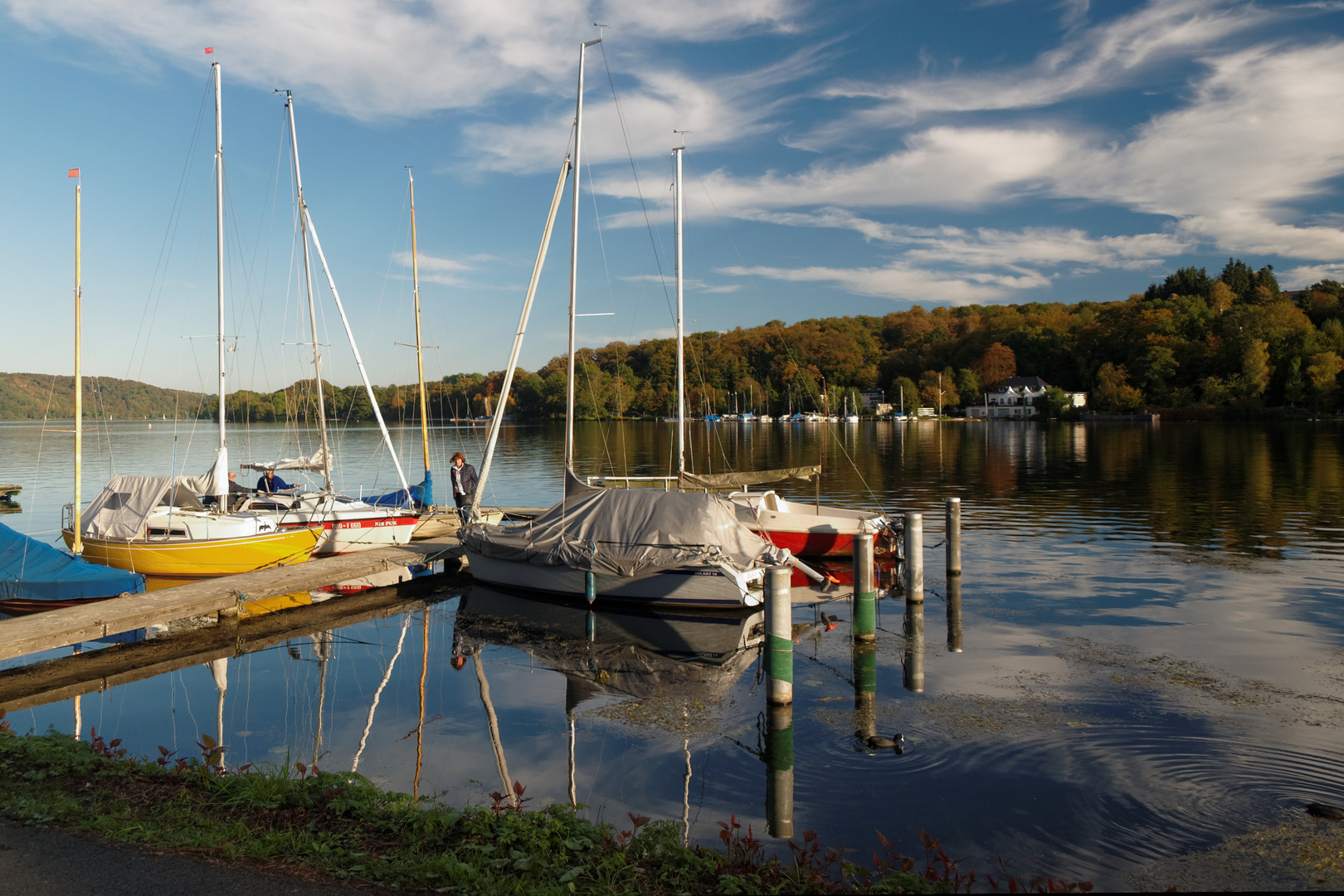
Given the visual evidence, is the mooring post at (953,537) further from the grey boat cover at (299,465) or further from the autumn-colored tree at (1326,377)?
the autumn-colored tree at (1326,377)

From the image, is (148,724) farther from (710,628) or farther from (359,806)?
(710,628)

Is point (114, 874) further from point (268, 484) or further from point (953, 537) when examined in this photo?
point (268, 484)

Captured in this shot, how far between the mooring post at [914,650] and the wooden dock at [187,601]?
37.4 feet

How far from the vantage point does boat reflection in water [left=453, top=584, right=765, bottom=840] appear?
12484 millimetres

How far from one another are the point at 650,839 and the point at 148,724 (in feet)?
28.0

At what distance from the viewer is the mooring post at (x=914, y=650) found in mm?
12727

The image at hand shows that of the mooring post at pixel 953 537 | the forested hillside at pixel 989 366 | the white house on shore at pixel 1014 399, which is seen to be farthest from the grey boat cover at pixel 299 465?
the white house on shore at pixel 1014 399

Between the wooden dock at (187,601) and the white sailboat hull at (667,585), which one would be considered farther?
the white sailboat hull at (667,585)

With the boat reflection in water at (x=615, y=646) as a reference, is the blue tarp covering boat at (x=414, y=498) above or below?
above

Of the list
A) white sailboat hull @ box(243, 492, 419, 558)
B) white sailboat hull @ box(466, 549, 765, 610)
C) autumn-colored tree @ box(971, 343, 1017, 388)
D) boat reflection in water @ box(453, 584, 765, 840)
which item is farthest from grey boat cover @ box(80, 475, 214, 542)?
autumn-colored tree @ box(971, 343, 1017, 388)

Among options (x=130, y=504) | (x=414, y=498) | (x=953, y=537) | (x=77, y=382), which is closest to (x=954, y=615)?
(x=953, y=537)

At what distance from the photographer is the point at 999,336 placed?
17788 centimetres

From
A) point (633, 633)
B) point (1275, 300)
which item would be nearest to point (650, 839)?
point (633, 633)

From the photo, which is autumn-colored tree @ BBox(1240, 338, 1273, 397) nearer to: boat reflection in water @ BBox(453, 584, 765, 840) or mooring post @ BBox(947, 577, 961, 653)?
mooring post @ BBox(947, 577, 961, 653)
